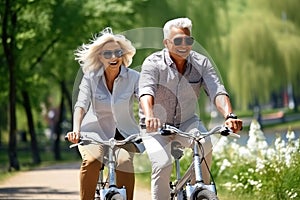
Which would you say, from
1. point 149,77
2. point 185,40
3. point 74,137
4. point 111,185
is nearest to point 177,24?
point 185,40

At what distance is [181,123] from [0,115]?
120 feet

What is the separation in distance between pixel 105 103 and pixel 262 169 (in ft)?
18.1

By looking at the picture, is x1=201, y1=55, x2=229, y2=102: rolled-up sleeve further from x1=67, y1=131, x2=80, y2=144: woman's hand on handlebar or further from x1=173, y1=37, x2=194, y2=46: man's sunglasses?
x1=67, y1=131, x2=80, y2=144: woman's hand on handlebar

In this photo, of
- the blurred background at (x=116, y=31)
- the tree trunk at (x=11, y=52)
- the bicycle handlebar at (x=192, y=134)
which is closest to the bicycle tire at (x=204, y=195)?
the bicycle handlebar at (x=192, y=134)

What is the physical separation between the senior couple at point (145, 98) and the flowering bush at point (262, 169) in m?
3.77

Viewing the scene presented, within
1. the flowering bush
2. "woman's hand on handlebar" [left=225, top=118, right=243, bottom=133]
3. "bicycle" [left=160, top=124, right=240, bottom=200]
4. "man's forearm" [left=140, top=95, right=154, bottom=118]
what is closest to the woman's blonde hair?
"man's forearm" [left=140, top=95, right=154, bottom=118]

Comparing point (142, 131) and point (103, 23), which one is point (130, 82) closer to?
point (142, 131)

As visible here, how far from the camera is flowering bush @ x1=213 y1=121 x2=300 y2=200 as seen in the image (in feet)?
Result: 39.4

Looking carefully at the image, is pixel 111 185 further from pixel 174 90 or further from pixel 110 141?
pixel 174 90

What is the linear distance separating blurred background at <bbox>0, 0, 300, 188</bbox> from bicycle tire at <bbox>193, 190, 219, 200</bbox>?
1690mm

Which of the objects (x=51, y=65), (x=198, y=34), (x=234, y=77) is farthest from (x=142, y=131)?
(x=234, y=77)

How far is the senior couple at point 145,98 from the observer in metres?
7.67

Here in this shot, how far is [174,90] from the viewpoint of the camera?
7742mm

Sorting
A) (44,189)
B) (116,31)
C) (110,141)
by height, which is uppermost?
(116,31)
